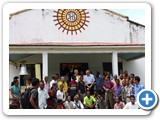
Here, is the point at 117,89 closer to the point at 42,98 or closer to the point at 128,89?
the point at 128,89

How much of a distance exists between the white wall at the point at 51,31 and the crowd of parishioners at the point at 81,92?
1791 mm

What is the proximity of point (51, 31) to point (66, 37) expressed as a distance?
43 cm

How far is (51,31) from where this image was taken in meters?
9.01

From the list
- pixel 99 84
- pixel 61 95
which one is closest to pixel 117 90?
pixel 99 84

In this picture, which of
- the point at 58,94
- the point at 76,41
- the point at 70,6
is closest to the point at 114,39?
the point at 76,41

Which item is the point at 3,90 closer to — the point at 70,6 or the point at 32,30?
the point at 70,6

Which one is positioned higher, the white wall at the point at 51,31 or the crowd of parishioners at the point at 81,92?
the white wall at the point at 51,31

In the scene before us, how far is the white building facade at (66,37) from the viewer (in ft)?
28.9

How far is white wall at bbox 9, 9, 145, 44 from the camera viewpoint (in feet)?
29.2

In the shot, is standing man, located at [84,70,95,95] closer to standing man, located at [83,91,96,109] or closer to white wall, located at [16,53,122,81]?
standing man, located at [83,91,96,109]

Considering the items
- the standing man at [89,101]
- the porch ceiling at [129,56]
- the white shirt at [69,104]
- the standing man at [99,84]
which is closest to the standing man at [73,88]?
the standing man at [89,101]

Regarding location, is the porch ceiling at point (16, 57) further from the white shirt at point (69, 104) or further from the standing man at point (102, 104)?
the white shirt at point (69, 104)

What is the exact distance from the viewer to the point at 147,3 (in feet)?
13.4
